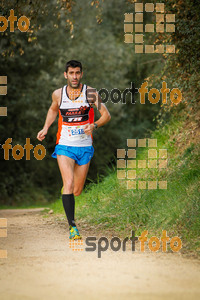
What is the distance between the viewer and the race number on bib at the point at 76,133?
791 centimetres

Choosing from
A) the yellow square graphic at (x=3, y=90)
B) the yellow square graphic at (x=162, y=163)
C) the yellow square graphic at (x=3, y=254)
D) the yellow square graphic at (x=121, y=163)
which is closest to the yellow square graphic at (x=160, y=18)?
the yellow square graphic at (x=162, y=163)

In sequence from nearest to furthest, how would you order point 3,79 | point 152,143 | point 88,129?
point 88,129, point 152,143, point 3,79

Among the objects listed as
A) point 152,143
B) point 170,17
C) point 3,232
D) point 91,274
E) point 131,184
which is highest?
point 170,17

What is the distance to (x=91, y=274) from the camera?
5.38 meters

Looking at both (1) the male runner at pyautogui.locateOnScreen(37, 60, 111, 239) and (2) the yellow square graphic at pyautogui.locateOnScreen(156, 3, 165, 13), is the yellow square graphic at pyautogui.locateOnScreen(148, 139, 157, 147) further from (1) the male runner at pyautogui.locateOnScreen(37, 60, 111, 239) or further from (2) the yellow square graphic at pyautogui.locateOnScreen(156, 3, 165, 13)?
(1) the male runner at pyautogui.locateOnScreen(37, 60, 111, 239)

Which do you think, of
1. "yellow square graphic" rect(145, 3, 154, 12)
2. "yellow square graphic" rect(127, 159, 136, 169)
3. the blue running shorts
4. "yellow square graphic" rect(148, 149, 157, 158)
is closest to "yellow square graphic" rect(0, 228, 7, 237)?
the blue running shorts

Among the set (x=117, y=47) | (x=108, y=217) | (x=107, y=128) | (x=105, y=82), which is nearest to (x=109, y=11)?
(x=117, y=47)

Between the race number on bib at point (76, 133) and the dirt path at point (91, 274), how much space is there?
1.56 m

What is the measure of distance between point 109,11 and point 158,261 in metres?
20.7

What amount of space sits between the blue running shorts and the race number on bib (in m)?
0.15

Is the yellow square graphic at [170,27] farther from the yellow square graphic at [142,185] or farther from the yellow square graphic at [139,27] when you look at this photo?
the yellow square graphic at [139,27]

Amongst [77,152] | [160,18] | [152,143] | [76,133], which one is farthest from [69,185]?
[152,143]

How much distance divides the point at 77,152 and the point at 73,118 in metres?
0.52

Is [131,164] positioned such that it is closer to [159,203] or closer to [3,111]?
[159,203]
